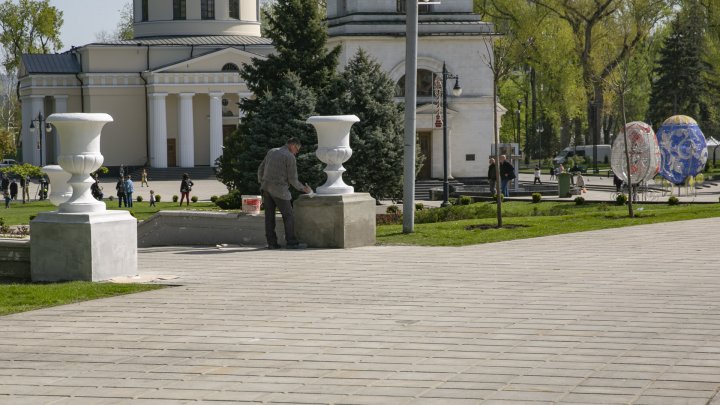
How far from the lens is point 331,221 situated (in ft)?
54.6

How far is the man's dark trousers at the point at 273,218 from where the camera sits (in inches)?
656

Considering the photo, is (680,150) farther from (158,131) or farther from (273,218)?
(158,131)

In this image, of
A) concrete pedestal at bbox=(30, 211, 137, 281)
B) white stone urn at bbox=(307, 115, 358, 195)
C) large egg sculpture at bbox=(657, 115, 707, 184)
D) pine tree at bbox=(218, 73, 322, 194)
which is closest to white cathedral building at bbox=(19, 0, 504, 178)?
large egg sculpture at bbox=(657, 115, 707, 184)

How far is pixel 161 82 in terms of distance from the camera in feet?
272

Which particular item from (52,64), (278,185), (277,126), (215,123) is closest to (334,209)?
(278,185)

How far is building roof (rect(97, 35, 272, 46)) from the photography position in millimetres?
83562

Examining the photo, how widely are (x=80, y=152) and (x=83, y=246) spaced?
1.19 meters

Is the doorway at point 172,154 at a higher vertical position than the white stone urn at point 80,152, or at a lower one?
lower

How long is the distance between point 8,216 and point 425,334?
3892 cm

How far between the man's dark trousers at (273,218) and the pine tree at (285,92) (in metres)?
21.1

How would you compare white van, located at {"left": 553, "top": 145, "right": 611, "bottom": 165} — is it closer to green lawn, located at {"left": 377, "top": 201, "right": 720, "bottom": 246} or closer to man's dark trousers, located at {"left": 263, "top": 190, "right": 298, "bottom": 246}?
green lawn, located at {"left": 377, "top": 201, "right": 720, "bottom": 246}

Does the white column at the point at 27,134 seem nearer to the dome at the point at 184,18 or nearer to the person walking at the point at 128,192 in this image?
the dome at the point at 184,18

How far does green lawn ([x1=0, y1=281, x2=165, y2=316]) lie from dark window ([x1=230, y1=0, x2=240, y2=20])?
7591 cm

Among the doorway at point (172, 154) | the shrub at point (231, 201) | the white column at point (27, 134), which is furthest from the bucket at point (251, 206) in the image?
the white column at point (27, 134)
